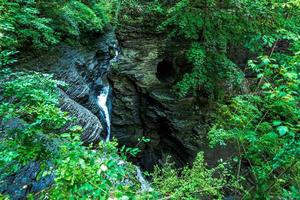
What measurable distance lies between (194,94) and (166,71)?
1.60 metres

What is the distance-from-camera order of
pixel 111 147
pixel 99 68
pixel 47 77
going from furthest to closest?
pixel 99 68
pixel 47 77
pixel 111 147

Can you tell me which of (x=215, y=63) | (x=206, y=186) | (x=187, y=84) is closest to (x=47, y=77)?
(x=206, y=186)

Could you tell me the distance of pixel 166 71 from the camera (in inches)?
349

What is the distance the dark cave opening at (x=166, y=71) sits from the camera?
850cm

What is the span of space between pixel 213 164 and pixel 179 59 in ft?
12.3

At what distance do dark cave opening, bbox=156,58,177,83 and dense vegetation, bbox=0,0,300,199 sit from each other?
84 cm

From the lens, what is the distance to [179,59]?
27.2 ft

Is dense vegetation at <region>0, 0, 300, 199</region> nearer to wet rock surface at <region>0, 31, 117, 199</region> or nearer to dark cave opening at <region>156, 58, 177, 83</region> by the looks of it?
wet rock surface at <region>0, 31, 117, 199</region>

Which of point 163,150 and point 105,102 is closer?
point 105,102

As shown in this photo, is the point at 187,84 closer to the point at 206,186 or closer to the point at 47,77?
the point at 206,186

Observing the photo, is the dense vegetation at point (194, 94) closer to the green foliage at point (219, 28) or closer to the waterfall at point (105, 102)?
the green foliage at point (219, 28)

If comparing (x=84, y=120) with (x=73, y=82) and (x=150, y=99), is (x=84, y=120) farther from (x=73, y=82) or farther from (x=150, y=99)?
(x=150, y=99)

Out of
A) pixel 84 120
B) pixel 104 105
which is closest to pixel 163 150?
pixel 104 105

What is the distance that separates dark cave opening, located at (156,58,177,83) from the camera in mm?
8500
